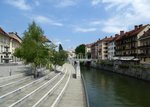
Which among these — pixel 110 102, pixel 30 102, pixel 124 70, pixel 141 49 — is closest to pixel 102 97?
pixel 110 102

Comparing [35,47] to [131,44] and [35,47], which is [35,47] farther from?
[131,44]

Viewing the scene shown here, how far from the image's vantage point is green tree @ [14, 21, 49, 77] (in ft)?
135

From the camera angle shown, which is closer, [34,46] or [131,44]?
[34,46]

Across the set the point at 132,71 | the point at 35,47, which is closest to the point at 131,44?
the point at 132,71

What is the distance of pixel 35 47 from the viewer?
4112 cm

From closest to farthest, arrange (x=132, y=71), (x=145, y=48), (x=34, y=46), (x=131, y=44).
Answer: (x=34, y=46), (x=132, y=71), (x=145, y=48), (x=131, y=44)

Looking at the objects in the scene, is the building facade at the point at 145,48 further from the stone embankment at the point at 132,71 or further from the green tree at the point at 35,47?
the green tree at the point at 35,47

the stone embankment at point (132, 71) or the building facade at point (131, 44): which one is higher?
the building facade at point (131, 44)

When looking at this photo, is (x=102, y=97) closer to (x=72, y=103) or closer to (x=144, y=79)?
(x=72, y=103)

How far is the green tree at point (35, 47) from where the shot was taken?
41.0 m

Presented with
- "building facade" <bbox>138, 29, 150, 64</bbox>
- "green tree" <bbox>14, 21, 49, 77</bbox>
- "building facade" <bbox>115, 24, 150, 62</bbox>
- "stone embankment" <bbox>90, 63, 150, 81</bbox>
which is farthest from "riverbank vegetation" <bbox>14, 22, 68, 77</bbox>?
"building facade" <bbox>115, 24, 150, 62</bbox>

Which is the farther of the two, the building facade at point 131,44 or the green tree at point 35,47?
the building facade at point 131,44

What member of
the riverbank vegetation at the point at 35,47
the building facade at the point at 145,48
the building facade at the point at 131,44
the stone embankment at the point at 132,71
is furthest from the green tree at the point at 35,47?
the building facade at the point at 131,44

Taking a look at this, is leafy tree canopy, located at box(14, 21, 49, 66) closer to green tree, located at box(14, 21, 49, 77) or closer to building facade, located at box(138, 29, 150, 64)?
green tree, located at box(14, 21, 49, 77)
